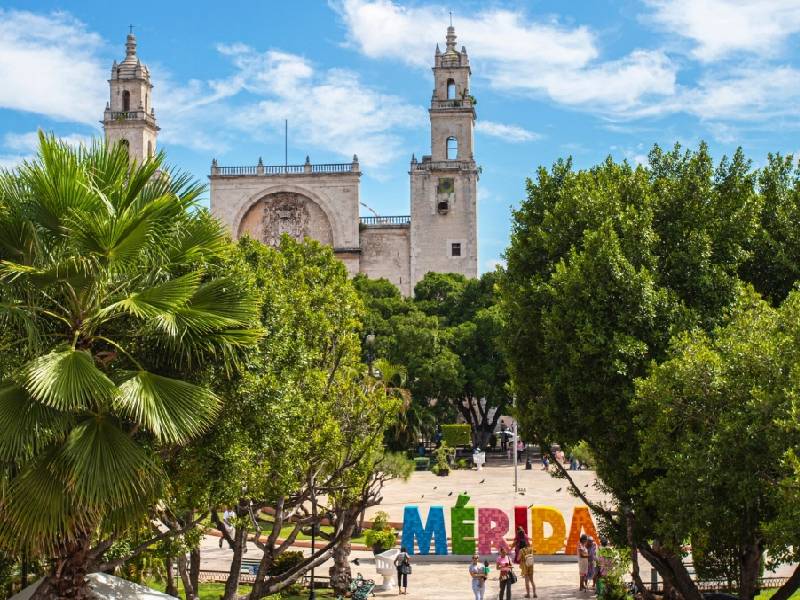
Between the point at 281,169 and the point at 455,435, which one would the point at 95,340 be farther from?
the point at 281,169

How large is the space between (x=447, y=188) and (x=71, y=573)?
53.6 metres

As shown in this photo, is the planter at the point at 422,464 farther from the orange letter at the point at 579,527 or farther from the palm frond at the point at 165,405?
the palm frond at the point at 165,405

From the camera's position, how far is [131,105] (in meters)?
62.9

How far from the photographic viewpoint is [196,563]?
14.2 meters

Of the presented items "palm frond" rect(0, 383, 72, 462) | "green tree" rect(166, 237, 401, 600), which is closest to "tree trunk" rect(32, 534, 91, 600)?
"green tree" rect(166, 237, 401, 600)

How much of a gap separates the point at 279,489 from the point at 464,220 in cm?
5081

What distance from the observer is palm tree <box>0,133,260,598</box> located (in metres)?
9.29

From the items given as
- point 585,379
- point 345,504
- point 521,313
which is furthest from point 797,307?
point 345,504

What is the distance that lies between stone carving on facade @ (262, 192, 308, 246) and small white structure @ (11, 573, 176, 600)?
52973 millimetres

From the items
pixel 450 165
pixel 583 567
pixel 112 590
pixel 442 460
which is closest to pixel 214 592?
pixel 583 567

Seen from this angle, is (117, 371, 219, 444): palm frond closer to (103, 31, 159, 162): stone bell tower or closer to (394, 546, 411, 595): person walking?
(394, 546, 411, 595): person walking

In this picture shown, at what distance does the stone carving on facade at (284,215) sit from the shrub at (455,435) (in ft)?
67.6

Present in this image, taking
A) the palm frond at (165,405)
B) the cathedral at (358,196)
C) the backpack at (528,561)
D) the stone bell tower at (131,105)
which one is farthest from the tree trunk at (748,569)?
the stone bell tower at (131,105)

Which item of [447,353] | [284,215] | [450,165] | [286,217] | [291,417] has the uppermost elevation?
[450,165]
